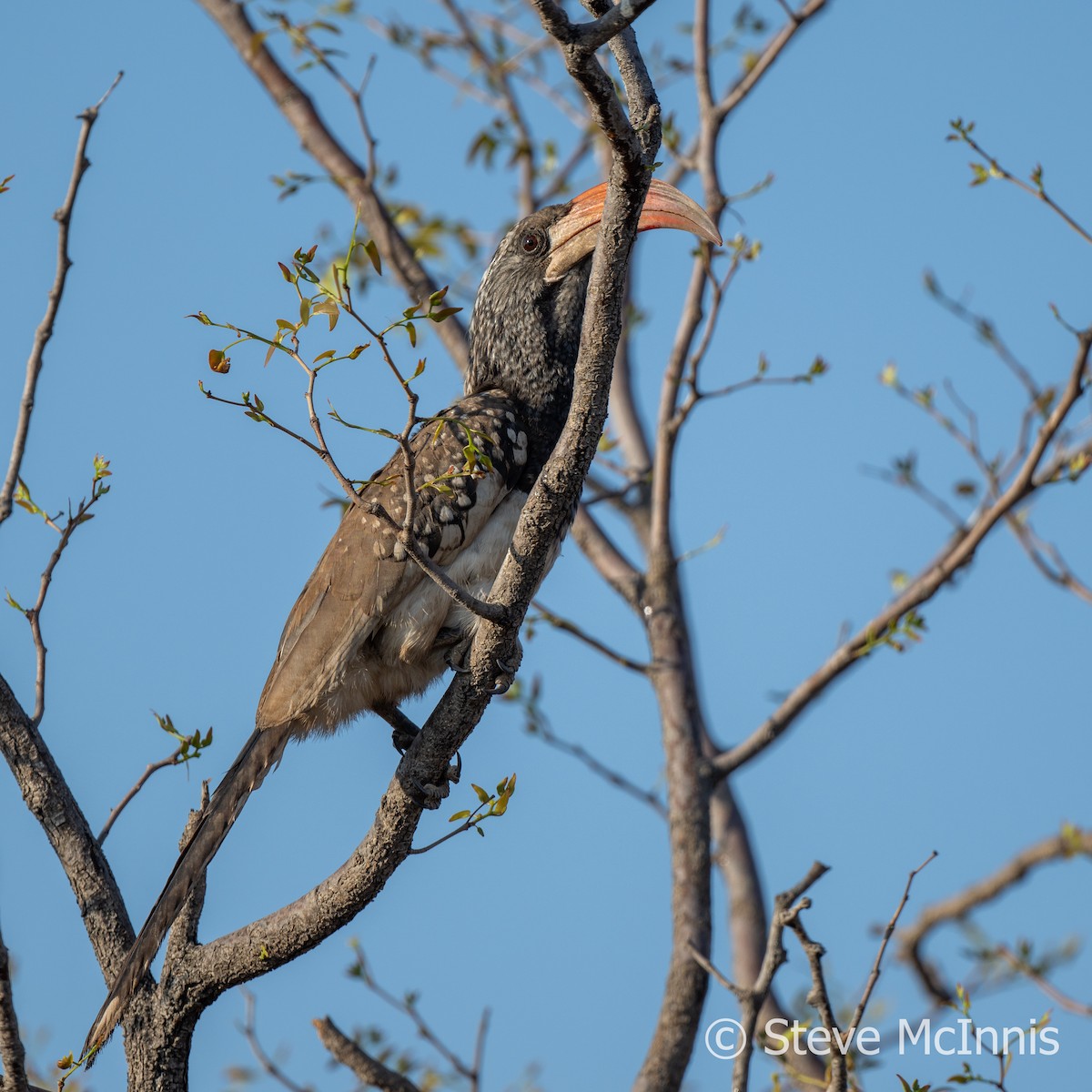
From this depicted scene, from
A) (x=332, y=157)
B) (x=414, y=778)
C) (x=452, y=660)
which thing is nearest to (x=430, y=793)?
(x=414, y=778)

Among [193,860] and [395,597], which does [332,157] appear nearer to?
[395,597]

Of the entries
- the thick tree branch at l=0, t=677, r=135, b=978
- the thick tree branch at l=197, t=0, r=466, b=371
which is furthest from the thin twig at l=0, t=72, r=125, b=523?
the thick tree branch at l=197, t=0, r=466, b=371

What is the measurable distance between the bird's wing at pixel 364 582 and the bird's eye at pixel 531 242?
1178mm

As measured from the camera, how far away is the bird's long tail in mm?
3912

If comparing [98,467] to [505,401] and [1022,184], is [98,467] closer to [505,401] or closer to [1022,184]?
[505,401]

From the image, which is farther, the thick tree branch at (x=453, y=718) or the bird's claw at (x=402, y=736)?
the bird's claw at (x=402, y=736)

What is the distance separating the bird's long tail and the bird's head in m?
1.61

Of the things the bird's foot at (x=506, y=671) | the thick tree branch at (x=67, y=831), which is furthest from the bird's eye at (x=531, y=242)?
the thick tree branch at (x=67, y=831)

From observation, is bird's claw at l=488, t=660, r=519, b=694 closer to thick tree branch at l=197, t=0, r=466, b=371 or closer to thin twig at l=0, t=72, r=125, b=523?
thin twig at l=0, t=72, r=125, b=523

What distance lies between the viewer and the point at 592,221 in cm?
541

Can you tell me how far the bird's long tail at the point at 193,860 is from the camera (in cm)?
391

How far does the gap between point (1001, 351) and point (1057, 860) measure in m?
2.66

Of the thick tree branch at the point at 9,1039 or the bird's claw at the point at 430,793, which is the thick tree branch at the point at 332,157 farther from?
the thick tree branch at the point at 9,1039

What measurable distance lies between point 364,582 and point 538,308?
1488mm
